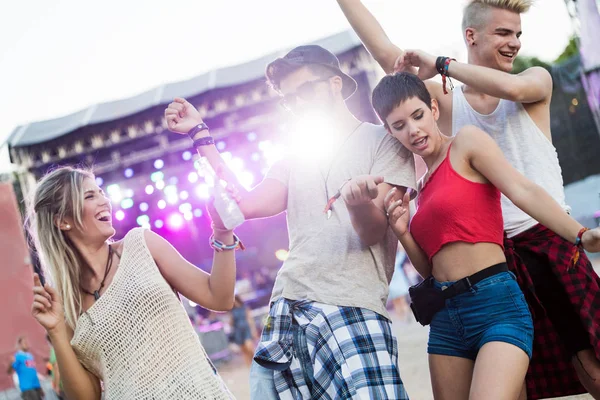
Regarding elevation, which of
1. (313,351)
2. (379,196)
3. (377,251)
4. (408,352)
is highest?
(379,196)

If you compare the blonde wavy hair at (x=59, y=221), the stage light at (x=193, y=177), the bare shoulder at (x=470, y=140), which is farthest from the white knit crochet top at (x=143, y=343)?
the stage light at (x=193, y=177)

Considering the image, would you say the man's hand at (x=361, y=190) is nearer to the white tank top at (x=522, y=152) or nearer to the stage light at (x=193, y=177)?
the white tank top at (x=522, y=152)

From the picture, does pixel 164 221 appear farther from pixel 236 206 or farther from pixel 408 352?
pixel 236 206

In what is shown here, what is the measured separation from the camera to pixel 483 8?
7.35ft

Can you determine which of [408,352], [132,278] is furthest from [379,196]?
[408,352]

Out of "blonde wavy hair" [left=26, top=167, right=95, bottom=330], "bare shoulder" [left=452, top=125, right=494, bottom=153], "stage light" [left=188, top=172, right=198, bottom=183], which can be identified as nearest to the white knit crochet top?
"blonde wavy hair" [left=26, top=167, right=95, bottom=330]

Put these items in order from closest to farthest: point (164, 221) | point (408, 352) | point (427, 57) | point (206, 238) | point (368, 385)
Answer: point (368, 385)
point (427, 57)
point (408, 352)
point (164, 221)
point (206, 238)

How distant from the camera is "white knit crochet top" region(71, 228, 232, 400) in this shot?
1.87 m

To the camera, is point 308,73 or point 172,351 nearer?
point 172,351

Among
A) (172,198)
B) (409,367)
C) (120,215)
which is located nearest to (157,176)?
(172,198)

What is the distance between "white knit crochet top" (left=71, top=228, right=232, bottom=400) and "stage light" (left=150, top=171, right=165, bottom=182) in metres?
8.33

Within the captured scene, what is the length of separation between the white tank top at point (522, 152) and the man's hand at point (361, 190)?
68 centimetres

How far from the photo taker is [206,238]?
1116 cm

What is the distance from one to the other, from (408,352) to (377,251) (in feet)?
17.3
